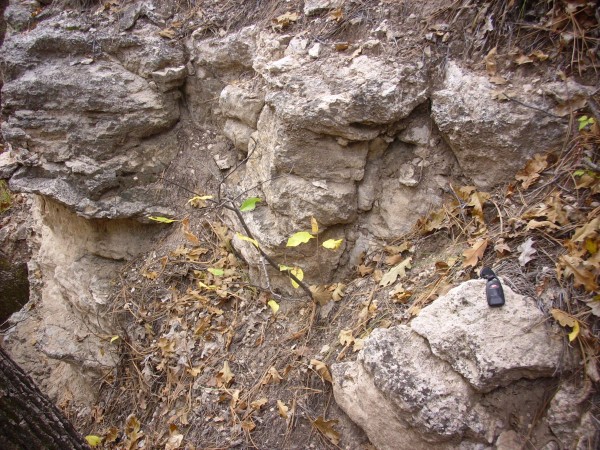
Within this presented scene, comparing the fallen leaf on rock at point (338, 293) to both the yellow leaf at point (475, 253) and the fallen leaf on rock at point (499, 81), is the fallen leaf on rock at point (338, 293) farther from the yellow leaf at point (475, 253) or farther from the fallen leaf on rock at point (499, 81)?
the fallen leaf on rock at point (499, 81)

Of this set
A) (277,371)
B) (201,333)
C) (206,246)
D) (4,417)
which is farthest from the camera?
(206,246)

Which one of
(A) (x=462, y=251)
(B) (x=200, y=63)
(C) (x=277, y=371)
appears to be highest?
(B) (x=200, y=63)

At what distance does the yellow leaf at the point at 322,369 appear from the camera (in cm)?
318

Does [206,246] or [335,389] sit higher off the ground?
[206,246]

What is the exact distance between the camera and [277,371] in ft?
11.4

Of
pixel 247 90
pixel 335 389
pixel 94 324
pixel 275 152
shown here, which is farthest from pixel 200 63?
pixel 335 389

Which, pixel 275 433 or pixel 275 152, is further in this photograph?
pixel 275 152

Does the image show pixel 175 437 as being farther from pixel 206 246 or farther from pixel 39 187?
pixel 39 187

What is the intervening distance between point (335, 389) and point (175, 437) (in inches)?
56.2

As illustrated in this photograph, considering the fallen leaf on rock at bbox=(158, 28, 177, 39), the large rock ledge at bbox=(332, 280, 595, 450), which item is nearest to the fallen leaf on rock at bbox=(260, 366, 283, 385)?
the large rock ledge at bbox=(332, 280, 595, 450)

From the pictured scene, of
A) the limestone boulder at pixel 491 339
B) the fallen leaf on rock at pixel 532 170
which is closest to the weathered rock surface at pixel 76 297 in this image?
the limestone boulder at pixel 491 339

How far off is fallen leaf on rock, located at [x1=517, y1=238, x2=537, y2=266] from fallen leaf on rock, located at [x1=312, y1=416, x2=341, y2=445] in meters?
1.57

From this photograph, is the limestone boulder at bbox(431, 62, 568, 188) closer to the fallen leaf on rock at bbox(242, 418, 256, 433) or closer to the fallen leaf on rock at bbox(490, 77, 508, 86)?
the fallen leaf on rock at bbox(490, 77, 508, 86)

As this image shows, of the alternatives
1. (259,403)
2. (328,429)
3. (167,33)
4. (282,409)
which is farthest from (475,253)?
(167,33)
